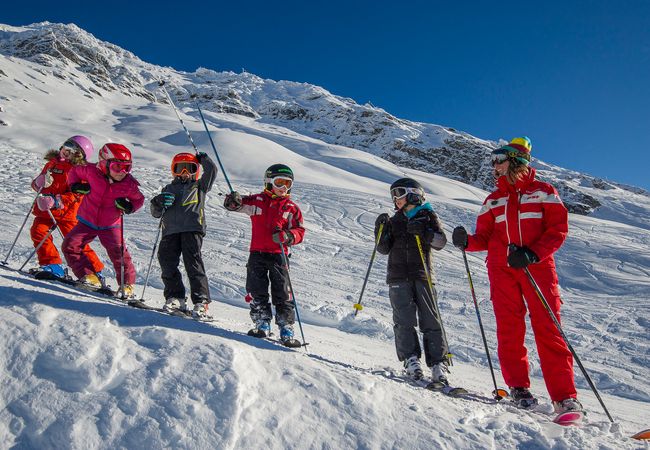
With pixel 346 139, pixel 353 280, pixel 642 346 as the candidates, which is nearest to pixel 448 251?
pixel 353 280

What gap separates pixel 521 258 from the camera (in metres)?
3.47

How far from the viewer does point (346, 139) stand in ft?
318

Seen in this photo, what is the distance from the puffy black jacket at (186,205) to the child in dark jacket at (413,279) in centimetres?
188

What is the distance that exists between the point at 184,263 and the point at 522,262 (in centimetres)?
310

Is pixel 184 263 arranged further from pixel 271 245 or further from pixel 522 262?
pixel 522 262

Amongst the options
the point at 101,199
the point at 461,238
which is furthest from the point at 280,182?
the point at 101,199

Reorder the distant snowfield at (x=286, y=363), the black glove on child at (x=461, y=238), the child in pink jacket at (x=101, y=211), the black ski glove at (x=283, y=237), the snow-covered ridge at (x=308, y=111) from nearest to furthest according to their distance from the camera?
the distant snowfield at (x=286, y=363) → the black glove on child at (x=461, y=238) → the black ski glove at (x=283, y=237) → the child in pink jacket at (x=101, y=211) → the snow-covered ridge at (x=308, y=111)

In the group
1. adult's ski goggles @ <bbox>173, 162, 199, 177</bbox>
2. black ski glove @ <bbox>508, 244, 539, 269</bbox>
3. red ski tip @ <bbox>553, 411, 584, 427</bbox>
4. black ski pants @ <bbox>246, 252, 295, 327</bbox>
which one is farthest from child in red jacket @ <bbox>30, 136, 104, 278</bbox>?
red ski tip @ <bbox>553, 411, 584, 427</bbox>

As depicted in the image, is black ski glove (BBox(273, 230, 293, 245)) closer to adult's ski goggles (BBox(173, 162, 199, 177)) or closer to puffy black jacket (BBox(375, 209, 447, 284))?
puffy black jacket (BBox(375, 209, 447, 284))

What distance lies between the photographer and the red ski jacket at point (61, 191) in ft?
18.7

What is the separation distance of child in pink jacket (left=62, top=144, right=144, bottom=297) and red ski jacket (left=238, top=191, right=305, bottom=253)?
1.36 metres

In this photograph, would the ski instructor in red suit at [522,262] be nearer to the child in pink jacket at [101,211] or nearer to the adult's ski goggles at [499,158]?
the adult's ski goggles at [499,158]

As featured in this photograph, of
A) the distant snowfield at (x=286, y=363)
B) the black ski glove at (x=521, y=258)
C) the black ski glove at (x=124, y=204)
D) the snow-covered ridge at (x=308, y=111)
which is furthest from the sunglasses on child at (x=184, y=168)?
the snow-covered ridge at (x=308, y=111)

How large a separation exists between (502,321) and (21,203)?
12887 mm
